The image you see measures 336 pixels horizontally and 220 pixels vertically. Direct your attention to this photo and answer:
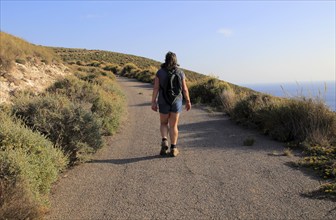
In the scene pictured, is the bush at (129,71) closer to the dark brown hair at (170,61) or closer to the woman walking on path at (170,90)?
the woman walking on path at (170,90)

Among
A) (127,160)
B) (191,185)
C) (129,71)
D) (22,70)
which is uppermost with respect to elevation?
(129,71)

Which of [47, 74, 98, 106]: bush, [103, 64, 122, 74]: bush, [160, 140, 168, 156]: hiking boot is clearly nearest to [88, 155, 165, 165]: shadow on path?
[160, 140, 168, 156]: hiking boot

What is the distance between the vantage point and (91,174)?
22.1ft

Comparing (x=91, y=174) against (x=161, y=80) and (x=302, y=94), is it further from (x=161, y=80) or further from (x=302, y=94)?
(x=302, y=94)

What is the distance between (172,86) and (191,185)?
252 centimetres

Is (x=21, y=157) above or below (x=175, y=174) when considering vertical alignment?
above

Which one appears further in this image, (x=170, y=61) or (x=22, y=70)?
(x=22, y=70)

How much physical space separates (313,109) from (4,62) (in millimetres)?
13491

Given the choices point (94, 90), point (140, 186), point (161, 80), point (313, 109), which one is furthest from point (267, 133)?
point (94, 90)

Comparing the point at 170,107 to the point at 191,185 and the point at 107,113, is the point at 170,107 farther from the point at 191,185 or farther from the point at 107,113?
the point at 107,113

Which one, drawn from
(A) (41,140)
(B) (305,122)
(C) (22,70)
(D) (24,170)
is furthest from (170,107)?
(C) (22,70)

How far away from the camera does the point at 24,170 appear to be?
15.6 ft

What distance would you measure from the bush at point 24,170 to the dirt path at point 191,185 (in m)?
0.43

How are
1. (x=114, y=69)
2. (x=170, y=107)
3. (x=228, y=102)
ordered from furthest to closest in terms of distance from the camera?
(x=114, y=69), (x=228, y=102), (x=170, y=107)
